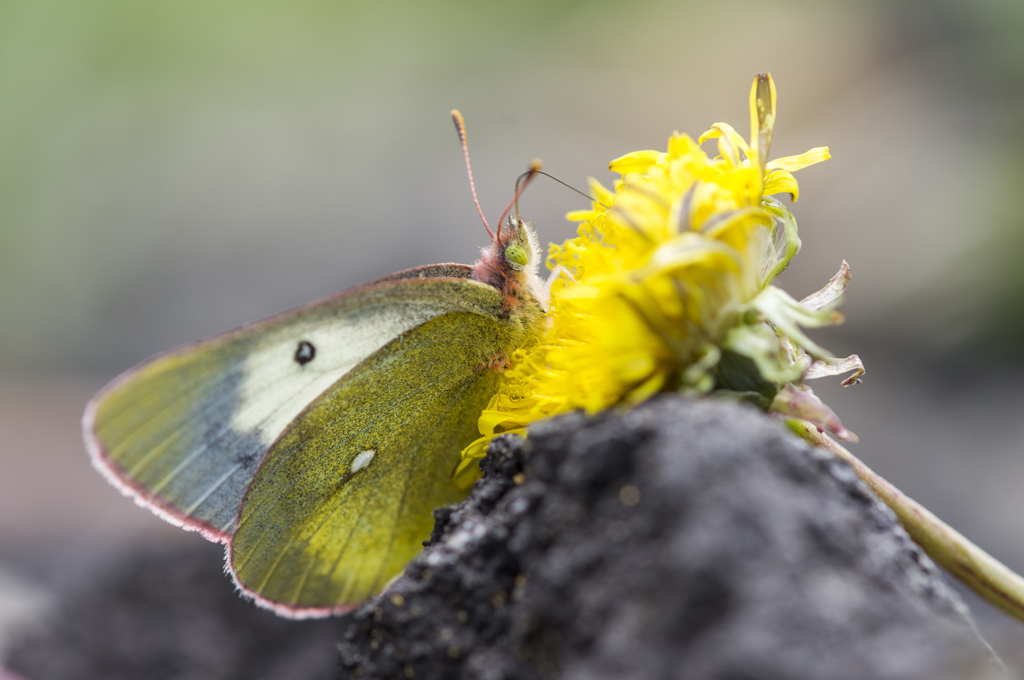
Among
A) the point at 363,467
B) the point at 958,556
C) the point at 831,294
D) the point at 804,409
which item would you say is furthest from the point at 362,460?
the point at 958,556

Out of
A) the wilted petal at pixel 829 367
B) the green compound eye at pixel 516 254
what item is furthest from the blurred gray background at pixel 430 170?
the wilted petal at pixel 829 367

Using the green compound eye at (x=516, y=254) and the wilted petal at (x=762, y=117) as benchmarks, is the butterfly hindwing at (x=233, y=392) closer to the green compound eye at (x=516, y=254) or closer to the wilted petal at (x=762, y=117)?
the green compound eye at (x=516, y=254)

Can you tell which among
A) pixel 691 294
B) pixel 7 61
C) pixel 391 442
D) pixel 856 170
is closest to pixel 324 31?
pixel 7 61

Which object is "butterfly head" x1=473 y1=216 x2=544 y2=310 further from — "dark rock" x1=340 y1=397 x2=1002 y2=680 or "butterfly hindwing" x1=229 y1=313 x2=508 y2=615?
"dark rock" x1=340 y1=397 x2=1002 y2=680

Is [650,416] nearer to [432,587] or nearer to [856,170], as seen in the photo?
[432,587]

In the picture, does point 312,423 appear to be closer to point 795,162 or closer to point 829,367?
point 829,367

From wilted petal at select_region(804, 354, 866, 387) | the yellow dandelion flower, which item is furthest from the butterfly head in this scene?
wilted petal at select_region(804, 354, 866, 387)

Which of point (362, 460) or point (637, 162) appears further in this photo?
point (362, 460)
